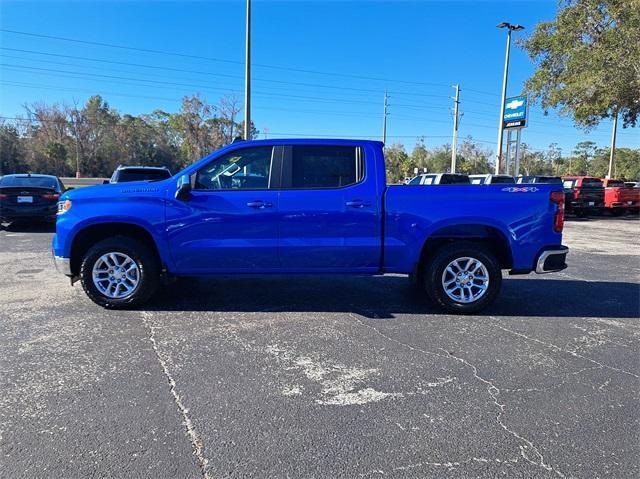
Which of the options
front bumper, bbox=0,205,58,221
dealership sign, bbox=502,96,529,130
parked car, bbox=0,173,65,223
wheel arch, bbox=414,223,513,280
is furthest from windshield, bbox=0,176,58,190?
dealership sign, bbox=502,96,529,130

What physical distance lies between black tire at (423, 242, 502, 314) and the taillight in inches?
30.6

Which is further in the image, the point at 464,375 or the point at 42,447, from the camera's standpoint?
the point at 464,375

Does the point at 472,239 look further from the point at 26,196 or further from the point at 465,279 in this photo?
the point at 26,196

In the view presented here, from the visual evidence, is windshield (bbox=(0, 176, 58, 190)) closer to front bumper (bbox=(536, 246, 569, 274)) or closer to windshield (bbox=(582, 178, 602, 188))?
front bumper (bbox=(536, 246, 569, 274))

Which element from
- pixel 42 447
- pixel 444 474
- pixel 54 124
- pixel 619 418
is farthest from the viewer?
pixel 54 124

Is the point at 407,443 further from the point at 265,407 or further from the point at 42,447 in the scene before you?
the point at 42,447

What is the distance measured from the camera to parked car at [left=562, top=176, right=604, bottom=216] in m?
21.0

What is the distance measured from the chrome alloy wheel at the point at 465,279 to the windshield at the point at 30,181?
11177 millimetres

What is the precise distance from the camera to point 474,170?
8688 centimetres

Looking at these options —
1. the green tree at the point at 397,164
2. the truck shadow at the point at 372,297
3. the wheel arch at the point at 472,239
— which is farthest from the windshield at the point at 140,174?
the green tree at the point at 397,164

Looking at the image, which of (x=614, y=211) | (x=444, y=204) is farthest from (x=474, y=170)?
(x=444, y=204)

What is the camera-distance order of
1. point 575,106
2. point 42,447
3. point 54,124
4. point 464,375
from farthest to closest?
1. point 54,124
2. point 575,106
3. point 464,375
4. point 42,447

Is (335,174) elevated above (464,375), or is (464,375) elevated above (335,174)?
(335,174)

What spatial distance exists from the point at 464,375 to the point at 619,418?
106cm
